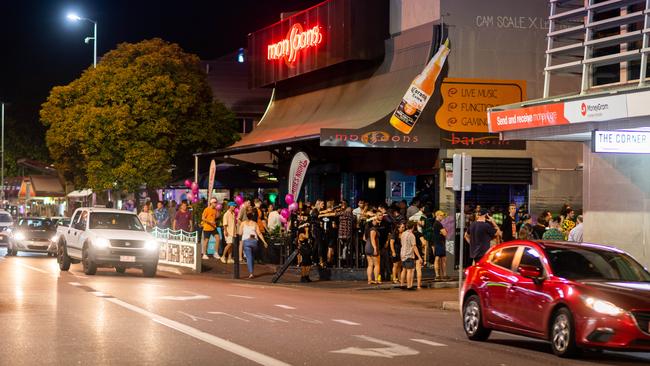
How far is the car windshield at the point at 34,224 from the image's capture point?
40.3m

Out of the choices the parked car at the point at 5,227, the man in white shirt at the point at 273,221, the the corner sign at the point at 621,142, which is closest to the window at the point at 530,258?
the the corner sign at the point at 621,142

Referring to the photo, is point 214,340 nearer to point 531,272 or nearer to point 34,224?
point 531,272

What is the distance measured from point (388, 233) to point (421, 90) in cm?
454

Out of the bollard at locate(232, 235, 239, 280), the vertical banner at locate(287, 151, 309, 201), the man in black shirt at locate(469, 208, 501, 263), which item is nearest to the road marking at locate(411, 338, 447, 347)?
the man in black shirt at locate(469, 208, 501, 263)

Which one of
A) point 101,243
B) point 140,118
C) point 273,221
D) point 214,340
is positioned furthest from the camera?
point 140,118

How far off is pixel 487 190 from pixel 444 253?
12.9ft

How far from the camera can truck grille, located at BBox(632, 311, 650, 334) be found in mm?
12773

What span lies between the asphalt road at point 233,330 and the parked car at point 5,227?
1792 centimetres

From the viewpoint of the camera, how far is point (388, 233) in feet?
86.1

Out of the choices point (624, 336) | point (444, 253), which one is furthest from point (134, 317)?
point (444, 253)

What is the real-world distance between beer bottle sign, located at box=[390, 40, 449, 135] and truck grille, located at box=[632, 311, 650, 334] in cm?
1614

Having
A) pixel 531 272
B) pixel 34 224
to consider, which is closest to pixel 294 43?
pixel 34 224

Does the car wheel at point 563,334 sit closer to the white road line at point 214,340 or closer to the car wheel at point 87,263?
the white road line at point 214,340

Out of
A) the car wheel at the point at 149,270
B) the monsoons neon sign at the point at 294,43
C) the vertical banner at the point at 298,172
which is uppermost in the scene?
the monsoons neon sign at the point at 294,43
